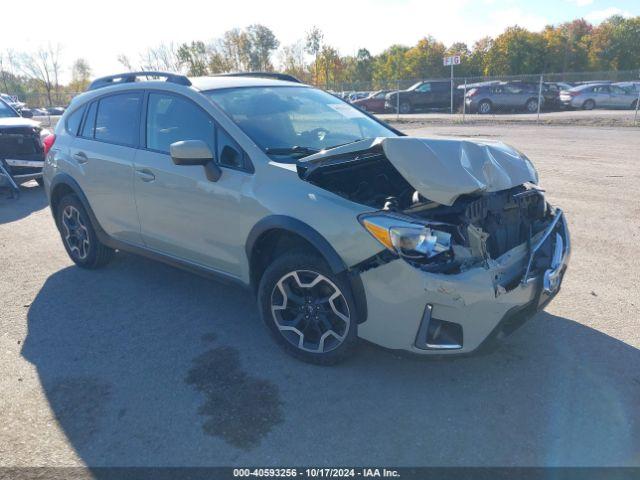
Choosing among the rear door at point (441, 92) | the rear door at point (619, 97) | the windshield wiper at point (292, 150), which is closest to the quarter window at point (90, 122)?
the windshield wiper at point (292, 150)

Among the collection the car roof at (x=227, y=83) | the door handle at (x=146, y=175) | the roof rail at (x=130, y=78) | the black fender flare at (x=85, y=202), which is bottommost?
the black fender flare at (x=85, y=202)

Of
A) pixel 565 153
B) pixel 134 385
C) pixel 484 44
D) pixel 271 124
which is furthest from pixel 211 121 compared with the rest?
pixel 484 44

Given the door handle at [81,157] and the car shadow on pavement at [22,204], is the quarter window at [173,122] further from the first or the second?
the car shadow on pavement at [22,204]

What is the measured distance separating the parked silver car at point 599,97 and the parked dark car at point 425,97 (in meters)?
6.09

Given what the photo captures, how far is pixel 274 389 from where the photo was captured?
10.4ft

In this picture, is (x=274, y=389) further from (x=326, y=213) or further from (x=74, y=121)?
(x=74, y=121)

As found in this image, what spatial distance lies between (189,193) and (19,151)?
7272 mm

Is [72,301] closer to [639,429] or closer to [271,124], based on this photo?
[271,124]

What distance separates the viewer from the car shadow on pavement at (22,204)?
7.81m

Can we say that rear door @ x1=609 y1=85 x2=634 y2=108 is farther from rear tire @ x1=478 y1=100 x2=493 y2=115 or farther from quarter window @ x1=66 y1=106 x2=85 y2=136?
quarter window @ x1=66 y1=106 x2=85 y2=136

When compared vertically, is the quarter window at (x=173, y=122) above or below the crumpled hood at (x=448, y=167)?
above

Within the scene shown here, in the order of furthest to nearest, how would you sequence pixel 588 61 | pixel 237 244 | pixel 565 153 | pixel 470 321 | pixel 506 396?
pixel 588 61
pixel 565 153
pixel 237 244
pixel 506 396
pixel 470 321

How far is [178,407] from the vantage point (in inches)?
119

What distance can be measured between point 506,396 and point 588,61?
62001mm
